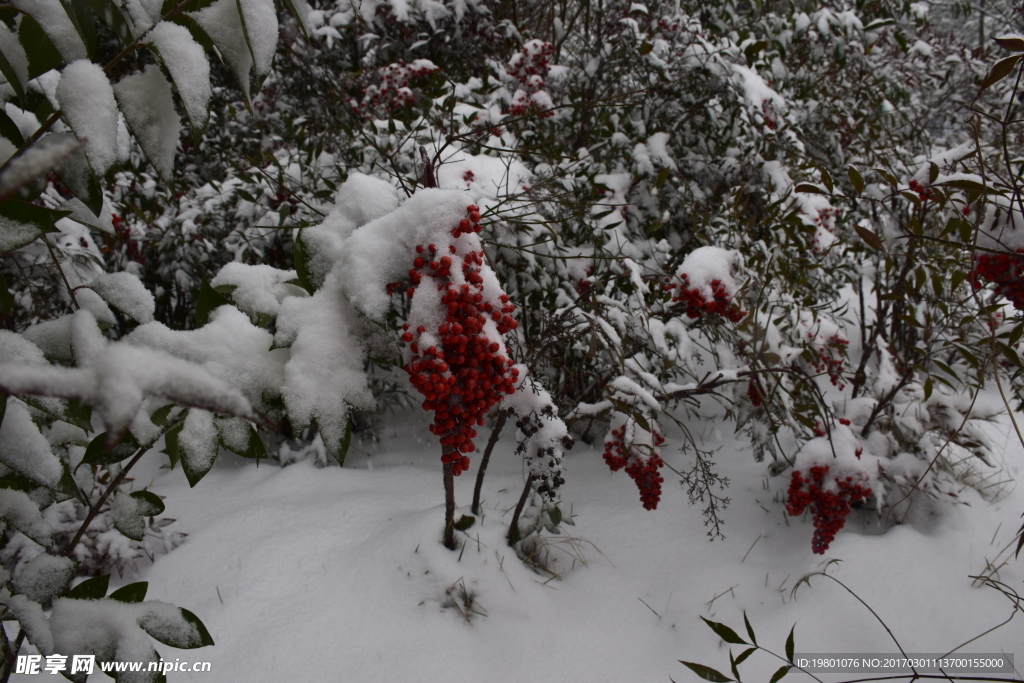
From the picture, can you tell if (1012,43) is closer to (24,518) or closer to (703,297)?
(703,297)

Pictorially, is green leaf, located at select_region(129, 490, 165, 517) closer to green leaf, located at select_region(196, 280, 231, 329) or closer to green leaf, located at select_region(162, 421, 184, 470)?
green leaf, located at select_region(162, 421, 184, 470)

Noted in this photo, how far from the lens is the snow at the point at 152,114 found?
63 cm

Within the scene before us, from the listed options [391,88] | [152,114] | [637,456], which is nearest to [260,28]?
[152,114]

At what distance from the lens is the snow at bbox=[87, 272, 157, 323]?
787 millimetres

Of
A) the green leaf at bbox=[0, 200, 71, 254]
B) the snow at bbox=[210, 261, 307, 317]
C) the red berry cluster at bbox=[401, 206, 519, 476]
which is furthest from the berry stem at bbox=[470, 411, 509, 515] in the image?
the green leaf at bbox=[0, 200, 71, 254]

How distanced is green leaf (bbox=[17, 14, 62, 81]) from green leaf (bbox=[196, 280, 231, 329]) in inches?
11.4

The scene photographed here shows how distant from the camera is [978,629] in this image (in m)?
1.50

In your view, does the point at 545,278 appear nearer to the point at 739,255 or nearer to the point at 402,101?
the point at 739,255

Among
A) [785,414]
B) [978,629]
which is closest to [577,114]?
[785,414]

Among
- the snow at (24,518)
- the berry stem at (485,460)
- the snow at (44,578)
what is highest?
the snow at (24,518)

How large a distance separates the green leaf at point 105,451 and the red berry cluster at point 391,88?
8.16 feet

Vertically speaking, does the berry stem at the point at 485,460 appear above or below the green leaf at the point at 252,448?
below

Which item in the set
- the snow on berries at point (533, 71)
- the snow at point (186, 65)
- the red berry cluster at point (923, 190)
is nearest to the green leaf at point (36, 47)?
the snow at point (186, 65)

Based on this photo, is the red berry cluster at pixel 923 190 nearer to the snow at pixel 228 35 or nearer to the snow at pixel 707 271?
the snow at pixel 707 271
